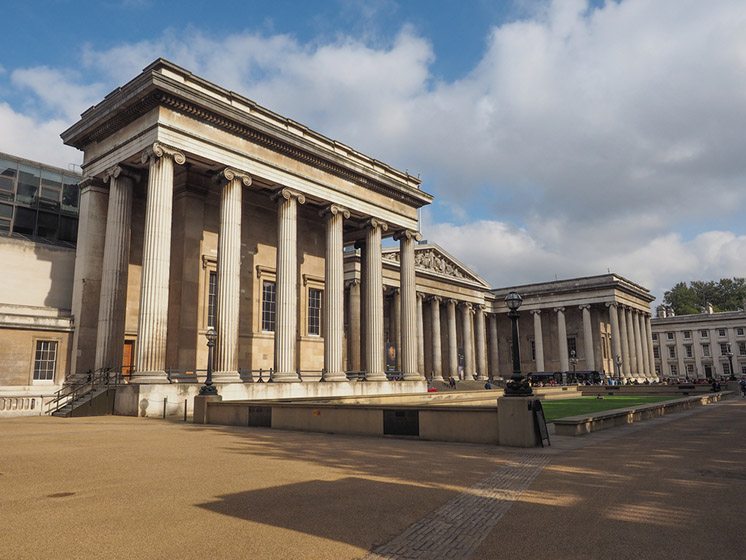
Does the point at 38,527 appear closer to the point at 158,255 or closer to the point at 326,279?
the point at 158,255

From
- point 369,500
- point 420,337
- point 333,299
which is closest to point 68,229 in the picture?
point 333,299

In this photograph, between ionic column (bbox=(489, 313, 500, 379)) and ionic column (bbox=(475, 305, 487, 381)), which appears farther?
ionic column (bbox=(489, 313, 500, 379))

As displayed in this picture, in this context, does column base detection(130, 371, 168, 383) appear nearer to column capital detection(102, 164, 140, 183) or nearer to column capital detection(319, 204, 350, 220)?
column capital detection(102, 164, 140, 183)

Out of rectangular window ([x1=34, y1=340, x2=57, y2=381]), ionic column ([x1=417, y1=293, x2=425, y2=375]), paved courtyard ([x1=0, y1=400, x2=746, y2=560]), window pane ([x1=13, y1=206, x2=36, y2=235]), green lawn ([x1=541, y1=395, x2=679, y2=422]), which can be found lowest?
paved courtyard ([x1=0, y1=400, x2=746, y2=560])

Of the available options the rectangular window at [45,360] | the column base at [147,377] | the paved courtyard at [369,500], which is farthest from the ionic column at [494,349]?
the paved courtyard at [369,500]

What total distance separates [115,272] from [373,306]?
1554 cm

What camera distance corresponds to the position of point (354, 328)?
1850 inches

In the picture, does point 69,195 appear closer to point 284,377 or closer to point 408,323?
point 284,377

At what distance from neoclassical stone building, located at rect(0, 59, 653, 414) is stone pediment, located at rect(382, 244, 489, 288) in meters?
22.2

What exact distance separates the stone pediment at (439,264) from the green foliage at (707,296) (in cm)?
7536

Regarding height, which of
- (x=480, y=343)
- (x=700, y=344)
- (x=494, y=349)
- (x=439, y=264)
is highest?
(x=439, y=264)

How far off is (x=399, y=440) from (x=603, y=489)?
25.0 feet

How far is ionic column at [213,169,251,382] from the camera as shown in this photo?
1031 inches

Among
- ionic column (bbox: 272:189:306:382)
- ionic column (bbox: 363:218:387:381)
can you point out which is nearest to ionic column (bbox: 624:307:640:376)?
ionic column (bbox: 363:218:387:381)
